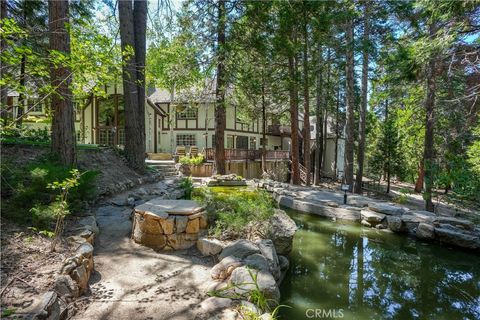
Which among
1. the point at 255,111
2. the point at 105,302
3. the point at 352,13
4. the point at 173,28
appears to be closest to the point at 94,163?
the point at 105,302

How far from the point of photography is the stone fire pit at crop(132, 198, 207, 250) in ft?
14.2

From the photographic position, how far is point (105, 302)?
2.88 m

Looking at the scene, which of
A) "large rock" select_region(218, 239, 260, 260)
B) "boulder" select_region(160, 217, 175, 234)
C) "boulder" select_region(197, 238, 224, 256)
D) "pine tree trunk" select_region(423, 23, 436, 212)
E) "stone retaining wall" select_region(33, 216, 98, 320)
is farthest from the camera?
"pine tree trunk" select_region(423, 23, 436, 212)

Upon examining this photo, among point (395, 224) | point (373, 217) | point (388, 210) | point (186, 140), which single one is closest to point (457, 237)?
point (395, 224)

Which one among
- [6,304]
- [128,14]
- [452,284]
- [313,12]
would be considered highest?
[313,12]

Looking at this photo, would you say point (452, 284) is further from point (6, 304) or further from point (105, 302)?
point (6, 304)

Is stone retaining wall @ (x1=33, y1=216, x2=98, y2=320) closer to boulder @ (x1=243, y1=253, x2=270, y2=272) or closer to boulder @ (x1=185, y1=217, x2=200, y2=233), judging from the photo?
boulder @ (x1=185, y1=217, x2=200, y2=233)

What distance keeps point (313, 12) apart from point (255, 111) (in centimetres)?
677

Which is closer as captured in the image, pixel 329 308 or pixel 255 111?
pixel 329 308

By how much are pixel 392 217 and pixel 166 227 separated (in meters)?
5.84

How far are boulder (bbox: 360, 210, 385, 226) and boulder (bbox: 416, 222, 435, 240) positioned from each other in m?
0.90

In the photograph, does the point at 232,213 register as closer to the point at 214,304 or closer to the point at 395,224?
the point at 214,304

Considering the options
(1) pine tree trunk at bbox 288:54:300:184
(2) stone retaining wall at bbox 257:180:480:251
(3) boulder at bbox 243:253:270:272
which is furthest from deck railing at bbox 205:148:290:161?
(3) boulder at bbox 243:253:270:272

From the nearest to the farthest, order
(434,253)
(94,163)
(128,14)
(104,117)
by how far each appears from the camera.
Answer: (434,253), (94,163), (128,14), (104,117)
